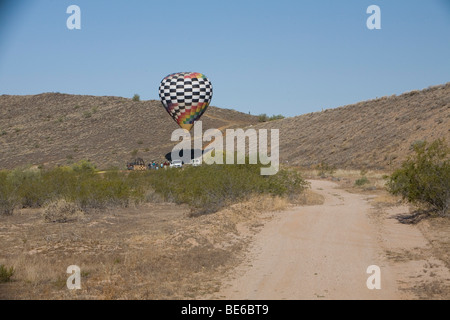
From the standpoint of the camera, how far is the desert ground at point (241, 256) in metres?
8.75

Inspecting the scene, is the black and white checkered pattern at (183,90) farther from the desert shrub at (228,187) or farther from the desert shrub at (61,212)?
the desert shrub at (61,212)

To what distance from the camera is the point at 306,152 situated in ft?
200

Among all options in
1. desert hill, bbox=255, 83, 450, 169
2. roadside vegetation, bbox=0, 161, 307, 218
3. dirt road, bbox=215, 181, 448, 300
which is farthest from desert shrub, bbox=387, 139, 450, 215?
desert hill, bbox=255, 83, 450, 169

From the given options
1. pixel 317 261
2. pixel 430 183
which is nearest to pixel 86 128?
pixel 430 183

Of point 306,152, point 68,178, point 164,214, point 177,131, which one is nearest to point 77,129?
point 177,131

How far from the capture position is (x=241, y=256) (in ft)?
38.7

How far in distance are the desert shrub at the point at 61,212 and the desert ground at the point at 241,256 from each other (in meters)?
0.88

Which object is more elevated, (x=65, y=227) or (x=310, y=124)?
(x=310, y=124)

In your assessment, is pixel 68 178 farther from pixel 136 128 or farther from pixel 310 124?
pixel 136 128

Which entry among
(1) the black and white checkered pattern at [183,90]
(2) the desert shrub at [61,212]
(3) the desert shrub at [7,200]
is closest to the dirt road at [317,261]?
(2) the desert shrub at [61,212]

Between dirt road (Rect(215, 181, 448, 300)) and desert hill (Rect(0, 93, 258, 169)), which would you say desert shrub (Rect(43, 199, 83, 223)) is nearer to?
dirt road (Rect(215, 181, 448, 300))

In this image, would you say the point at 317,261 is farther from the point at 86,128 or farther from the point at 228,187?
the point at 86,128

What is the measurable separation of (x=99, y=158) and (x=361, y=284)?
209 feet

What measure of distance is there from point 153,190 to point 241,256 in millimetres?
16803
